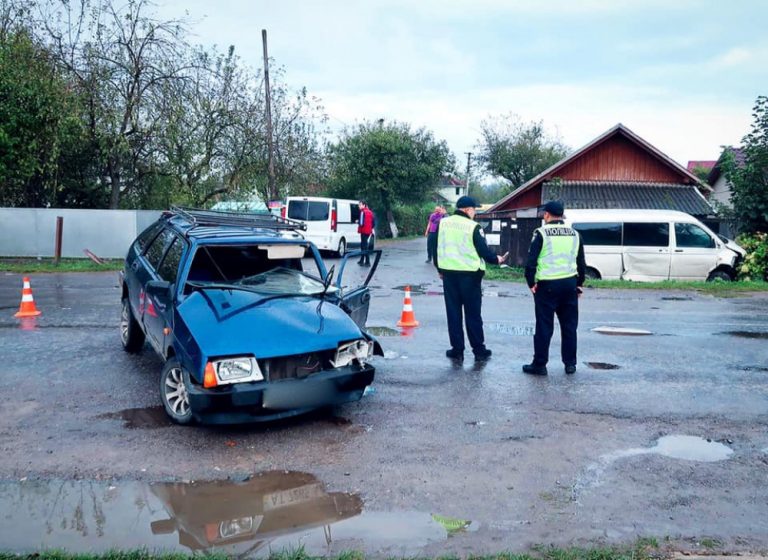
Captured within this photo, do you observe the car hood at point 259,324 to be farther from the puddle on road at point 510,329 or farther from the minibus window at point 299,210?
the minibus window at point 299,210

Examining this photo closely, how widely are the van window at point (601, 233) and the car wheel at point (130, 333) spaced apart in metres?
11.0

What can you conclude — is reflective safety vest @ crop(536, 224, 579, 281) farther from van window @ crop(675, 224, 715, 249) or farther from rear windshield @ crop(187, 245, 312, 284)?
van window @ crop(675, 224, 715, 249)

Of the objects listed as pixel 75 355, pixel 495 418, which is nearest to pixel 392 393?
pixel 495 418

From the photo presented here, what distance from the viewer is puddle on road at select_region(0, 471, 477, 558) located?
148 inches

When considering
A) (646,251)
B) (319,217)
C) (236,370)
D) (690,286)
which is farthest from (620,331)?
(319,217)

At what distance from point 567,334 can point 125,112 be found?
734 inches

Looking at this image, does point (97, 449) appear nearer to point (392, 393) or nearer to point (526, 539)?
point (392, 393)

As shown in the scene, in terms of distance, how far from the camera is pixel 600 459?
505 centimetres

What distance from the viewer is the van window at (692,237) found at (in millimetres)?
15938

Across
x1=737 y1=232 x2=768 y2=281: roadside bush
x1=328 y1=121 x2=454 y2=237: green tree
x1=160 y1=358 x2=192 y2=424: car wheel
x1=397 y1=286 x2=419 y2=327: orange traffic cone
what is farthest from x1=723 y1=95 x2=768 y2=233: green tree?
x1=328 y1=121 x2=454 y2=237: green tree

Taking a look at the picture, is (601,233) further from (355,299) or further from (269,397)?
(269,397)

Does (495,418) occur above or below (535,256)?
below

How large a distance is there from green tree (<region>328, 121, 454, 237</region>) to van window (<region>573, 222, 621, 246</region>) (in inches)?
945

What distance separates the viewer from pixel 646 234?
16047 millimetres
